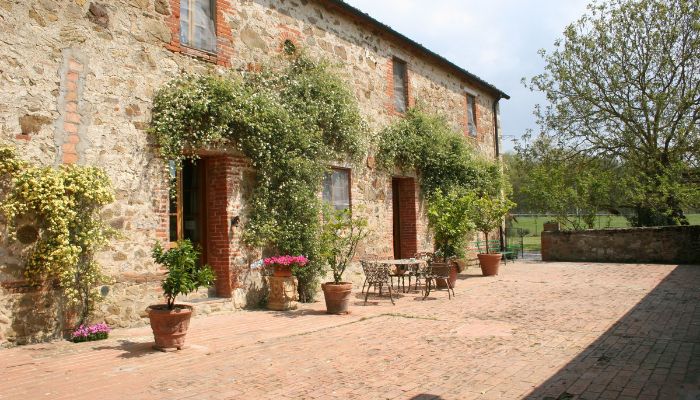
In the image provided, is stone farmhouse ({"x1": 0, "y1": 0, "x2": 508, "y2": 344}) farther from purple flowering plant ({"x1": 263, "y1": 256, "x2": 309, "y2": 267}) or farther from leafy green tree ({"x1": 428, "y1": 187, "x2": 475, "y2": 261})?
leafy green tree ({"x1": 428, "y1": 187, "x2": 475, "y2": 261})

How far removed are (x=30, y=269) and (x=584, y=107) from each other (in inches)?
785

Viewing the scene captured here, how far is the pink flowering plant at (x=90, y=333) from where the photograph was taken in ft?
19.1

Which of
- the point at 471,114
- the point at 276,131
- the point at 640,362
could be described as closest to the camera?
the point at 640,362

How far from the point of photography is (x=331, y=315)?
298 inches

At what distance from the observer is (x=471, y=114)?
1647cm

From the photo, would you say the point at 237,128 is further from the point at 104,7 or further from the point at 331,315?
the point at 331,315

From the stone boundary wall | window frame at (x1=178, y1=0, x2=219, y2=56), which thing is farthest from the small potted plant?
the stone boundary wall

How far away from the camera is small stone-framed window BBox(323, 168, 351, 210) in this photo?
33.2ft

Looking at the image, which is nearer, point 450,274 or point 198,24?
point 198,24

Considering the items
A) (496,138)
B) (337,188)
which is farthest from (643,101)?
(337,188)

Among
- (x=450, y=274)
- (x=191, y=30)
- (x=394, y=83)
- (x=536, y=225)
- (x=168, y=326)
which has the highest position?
(x=394, y=83)

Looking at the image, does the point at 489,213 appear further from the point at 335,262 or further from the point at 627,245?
the point at 627,245

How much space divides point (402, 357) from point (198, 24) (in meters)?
6.19

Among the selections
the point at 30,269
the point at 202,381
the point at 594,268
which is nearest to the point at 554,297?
the point at 594,268
